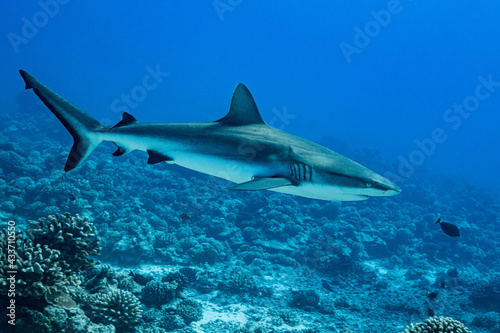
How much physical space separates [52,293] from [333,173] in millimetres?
4212

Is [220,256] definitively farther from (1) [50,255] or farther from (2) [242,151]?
(2) [242,151]

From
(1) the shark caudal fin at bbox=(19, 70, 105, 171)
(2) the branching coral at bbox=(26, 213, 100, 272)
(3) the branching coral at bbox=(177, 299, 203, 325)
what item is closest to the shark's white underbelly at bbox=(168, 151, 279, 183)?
(1) the shark caudal fin at bbox=(19, 70, 105, 171)

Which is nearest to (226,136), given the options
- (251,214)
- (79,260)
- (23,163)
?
(79,260)

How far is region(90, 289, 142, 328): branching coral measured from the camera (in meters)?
5.00

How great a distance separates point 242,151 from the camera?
3482 millimetres

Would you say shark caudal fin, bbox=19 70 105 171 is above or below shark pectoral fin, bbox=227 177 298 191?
above

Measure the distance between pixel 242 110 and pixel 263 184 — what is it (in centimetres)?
156

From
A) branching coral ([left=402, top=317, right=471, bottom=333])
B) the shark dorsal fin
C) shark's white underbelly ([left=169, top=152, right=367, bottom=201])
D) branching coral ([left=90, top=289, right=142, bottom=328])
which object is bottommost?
branching coral ([left=90, top=289, right=142, bottom=328])

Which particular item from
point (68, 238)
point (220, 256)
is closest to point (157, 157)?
point (68, 238)

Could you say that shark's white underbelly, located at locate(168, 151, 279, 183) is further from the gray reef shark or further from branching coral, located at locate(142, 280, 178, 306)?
branching coral, located at locate(142, 280, 178, 306)

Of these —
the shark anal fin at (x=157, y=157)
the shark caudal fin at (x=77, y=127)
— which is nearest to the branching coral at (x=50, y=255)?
the shark caudal fin at (x=77, y=127)

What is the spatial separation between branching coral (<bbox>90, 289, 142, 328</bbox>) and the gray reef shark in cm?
286

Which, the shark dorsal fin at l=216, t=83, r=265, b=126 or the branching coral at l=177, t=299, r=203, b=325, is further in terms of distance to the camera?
the branching coral at l=177, t=299, r=203, b=325

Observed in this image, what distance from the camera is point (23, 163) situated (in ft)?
50.1
